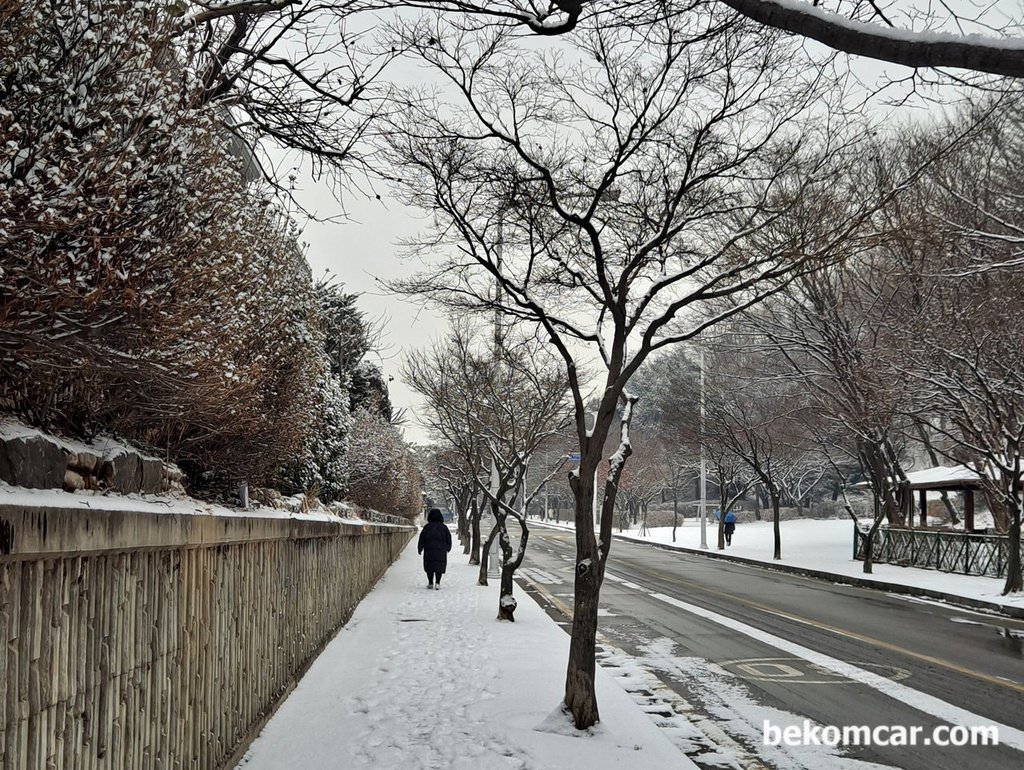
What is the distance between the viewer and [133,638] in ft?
11.9

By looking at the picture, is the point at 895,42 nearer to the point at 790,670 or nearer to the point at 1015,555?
the point at 790,670

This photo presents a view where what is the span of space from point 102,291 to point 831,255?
656cm

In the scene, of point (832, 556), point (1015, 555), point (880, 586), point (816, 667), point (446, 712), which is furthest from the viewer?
point (832, 556)

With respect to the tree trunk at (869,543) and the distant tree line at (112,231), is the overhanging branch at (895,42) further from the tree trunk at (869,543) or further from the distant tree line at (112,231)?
the tree trunk at (869,543)

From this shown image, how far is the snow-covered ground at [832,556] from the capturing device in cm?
2019

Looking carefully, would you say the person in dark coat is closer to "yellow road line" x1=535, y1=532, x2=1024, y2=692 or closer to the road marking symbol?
"yellow road line" x1=535, y1=532, x2=1024, y2=692

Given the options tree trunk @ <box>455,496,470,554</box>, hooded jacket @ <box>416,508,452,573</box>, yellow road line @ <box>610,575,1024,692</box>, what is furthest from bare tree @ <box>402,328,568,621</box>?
tree trunk @ <box>455,496,470,554</box>

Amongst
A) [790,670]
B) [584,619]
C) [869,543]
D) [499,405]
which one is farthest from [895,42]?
[869,543]

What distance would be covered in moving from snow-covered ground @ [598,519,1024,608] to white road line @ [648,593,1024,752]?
719 centimetres

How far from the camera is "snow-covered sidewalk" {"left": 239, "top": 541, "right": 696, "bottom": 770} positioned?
6039 millimetres

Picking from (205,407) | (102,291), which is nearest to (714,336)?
(205,407)

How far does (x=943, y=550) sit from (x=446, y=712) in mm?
22364

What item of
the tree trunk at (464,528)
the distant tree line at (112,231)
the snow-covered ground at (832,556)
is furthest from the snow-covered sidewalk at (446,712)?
the tree trunk at (464,528)

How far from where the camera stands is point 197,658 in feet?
15.3
